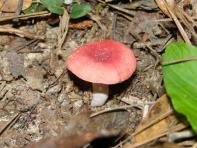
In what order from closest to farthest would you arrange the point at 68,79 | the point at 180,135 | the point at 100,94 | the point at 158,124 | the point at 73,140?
the point at 73,140 < the point at 180,135 < the point at 158,124 < the point at 100,94 < the point at 68,79

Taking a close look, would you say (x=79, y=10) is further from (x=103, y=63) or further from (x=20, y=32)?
(x=103, y=63)

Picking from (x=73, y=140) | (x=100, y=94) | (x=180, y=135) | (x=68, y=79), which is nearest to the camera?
(x=73, y=140)

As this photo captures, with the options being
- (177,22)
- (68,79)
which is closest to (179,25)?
(177,22)

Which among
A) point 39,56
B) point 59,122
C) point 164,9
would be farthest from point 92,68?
point 164,9

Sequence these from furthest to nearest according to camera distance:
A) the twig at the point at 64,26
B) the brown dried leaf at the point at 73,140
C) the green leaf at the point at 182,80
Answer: the twig at the point at 64,26 < the green leaf at the point at 182,80 < the brown dried leaf at the point at 73,140

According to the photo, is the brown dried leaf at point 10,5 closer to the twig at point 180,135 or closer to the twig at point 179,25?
the twig at point 179,25

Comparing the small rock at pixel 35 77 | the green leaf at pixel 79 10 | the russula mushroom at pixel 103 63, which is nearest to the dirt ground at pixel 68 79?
the small rock at pixel 35 77

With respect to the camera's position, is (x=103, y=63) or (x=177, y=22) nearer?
(x=103, y=63)

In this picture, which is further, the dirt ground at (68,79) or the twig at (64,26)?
Answer: the twig at (64,26)
